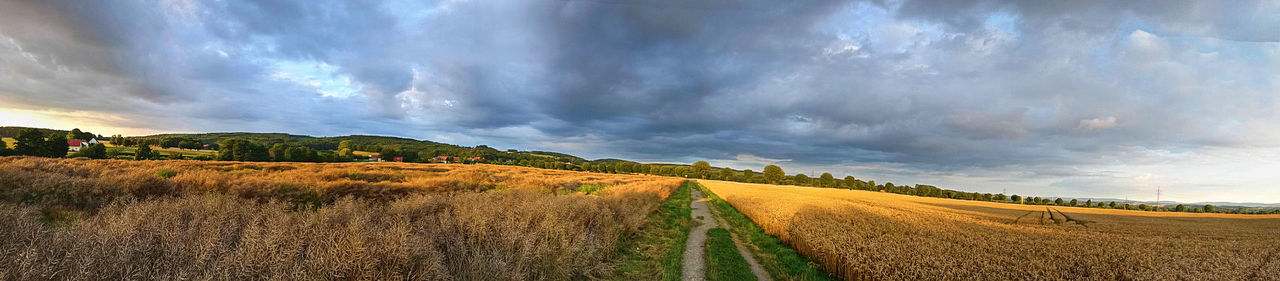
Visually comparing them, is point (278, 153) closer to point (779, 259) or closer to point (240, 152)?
point (240, 152)

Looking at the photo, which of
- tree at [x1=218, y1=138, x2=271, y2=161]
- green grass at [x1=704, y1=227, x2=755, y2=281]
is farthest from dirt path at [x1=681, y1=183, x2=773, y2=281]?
tree at [x1=218, y1=138, x2=271, y2=161]

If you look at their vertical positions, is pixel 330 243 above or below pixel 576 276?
above

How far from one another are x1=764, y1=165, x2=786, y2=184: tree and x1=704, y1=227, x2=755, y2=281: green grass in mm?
121620

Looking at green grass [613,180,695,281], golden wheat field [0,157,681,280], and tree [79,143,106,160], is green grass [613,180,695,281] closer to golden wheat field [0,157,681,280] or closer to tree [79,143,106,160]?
golden wheat field [0,157,681,280]

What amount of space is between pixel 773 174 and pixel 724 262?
414 ft

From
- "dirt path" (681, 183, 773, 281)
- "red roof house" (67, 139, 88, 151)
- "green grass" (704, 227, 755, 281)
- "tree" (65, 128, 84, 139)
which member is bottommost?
"dirt path" (681, 183, 773, 281)

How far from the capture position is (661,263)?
1102 centimetres

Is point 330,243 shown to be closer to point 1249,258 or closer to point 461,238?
point 461,238

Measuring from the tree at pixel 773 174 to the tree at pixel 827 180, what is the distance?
12.5 m

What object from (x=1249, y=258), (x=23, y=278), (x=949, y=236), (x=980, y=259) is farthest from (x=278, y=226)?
(x=1249, y=258)

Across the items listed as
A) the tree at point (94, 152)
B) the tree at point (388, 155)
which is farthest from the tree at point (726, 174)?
the tree at point (94, 152)

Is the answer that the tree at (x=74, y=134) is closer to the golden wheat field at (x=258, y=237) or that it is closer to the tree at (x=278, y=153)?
the tree at (x=278, y=153)

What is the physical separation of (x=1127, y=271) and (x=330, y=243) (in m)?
15.3

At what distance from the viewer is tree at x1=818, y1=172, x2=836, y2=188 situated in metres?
115
